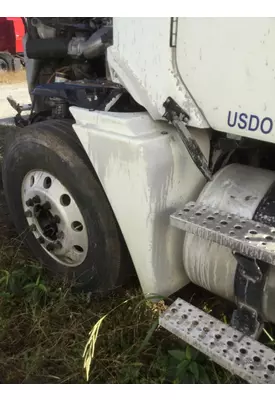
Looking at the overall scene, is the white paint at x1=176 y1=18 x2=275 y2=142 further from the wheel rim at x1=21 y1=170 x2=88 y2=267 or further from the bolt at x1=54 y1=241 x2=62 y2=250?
the bolt at x1=54 y1=241 x2=62 y2=250

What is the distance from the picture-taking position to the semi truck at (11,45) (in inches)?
432

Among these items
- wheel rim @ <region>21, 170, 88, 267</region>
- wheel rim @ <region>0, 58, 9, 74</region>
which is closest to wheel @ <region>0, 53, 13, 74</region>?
wheel rim @ <region>0, 58, 9, 74</region>

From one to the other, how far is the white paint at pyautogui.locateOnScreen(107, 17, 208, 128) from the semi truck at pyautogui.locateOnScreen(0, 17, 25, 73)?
10015mm

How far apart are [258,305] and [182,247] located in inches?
18.7

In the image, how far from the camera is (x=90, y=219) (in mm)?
2197

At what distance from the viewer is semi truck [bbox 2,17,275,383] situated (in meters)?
1.64

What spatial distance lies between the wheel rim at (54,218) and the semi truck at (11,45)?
9.69 meters

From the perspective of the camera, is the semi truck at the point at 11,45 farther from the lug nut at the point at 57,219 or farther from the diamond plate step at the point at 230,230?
the diamond plate step at the point at 230,230

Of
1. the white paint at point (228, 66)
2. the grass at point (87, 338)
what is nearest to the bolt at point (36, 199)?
the grass at point (87, 338)

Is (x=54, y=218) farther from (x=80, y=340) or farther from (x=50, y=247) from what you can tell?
(x=80, y=340)

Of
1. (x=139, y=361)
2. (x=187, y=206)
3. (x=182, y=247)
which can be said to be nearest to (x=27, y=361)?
(x=139, y=361)

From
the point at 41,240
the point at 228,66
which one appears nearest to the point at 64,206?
the point at 41,240

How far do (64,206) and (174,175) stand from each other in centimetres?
66

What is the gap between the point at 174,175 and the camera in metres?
1.97
